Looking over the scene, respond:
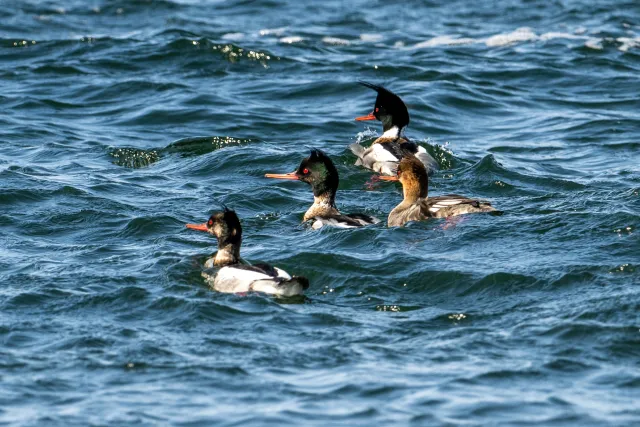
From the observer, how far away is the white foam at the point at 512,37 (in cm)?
2312

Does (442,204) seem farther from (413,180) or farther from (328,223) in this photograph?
(328,223)

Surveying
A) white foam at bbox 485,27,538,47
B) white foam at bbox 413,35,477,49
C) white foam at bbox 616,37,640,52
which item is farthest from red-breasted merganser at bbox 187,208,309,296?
white foam at bbox 616,37,640,52

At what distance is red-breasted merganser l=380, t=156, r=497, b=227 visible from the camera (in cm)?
1198

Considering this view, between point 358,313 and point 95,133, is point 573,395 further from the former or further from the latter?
point 95,133

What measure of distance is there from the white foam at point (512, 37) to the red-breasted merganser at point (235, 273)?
13683 millimetres

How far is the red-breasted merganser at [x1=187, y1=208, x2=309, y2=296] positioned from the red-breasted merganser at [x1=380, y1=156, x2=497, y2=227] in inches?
94.1

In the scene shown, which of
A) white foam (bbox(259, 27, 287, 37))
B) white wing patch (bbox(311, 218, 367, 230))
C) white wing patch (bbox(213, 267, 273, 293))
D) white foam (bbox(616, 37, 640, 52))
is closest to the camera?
white wing patch (bbox(213, 267, 273, 293))

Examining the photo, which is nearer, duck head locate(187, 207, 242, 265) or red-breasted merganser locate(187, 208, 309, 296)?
red-breasted merganser locate(187, 208, 309, 296)

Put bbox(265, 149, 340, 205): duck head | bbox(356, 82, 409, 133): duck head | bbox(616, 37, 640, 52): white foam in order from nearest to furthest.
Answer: bbox(265, 149, 340, 205): duck head < bbox(356, 82, 409, 133): duck head < bbox(616, 37, 640, 52): white foam

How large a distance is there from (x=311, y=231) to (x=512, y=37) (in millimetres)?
12707

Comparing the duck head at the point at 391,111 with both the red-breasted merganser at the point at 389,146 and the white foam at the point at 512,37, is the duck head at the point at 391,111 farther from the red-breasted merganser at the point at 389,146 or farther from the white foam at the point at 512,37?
the white foam at the point at 512,37

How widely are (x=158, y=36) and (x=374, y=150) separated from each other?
8877 mm

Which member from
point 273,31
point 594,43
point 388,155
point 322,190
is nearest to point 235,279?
point 322,190

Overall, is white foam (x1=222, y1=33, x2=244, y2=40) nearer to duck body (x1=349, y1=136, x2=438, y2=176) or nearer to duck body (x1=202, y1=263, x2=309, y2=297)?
duck body (x1=349, y1=136, x2=438, y2=176)
